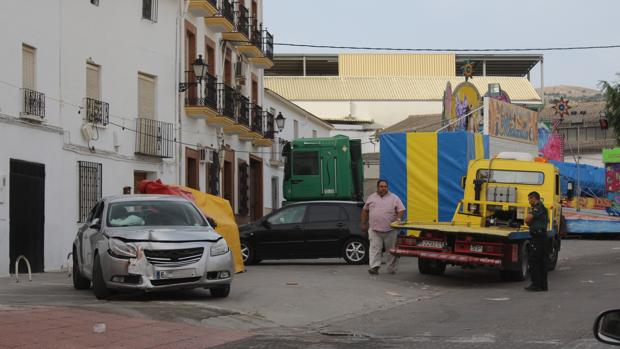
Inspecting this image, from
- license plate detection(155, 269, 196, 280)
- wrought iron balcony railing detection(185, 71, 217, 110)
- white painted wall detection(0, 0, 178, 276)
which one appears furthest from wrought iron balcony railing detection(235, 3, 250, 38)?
license plate detection(155, 269, 196, 280)

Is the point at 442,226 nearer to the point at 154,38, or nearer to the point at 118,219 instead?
the point at 118,219

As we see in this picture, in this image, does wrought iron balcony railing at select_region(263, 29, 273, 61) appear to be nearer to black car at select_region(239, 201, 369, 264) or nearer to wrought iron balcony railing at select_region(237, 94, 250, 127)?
wrought iron balcony railing at select_region(237, 94, 250, 127)

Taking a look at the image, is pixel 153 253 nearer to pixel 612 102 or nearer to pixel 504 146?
pixel 504 146

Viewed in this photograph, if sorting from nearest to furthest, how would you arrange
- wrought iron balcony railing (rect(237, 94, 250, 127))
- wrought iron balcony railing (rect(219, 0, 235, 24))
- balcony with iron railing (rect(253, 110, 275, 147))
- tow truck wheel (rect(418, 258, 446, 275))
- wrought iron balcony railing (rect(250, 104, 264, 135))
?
1. tow truck wheel (rect(418, 258, 446, 275))
2. wrought iron balcony railing (rect(219, 0, 235, 24))
3. wrought iron balcony railing (rect(237, 94, 250, 127))
4. wrought iron balcony railing (rect(250, 104, 264, 135))
5. balcony with iron railing (rect(253, 110, 275, 147))

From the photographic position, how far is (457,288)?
17.5 meters

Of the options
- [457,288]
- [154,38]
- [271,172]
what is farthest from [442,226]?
[271,172]

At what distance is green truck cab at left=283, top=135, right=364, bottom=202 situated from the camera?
28516 millimetres

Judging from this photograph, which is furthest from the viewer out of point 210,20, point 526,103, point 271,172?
point 526,103

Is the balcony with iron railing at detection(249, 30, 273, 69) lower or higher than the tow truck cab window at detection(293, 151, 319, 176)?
higher

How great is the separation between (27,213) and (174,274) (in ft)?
26.8

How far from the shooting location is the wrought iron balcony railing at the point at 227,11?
31.6 metres

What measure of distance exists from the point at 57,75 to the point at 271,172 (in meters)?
22.3

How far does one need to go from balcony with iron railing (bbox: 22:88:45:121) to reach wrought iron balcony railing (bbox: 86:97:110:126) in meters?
2.22

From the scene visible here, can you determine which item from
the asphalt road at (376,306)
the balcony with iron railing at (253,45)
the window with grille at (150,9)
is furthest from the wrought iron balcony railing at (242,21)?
the asphalt road at (376,306)
